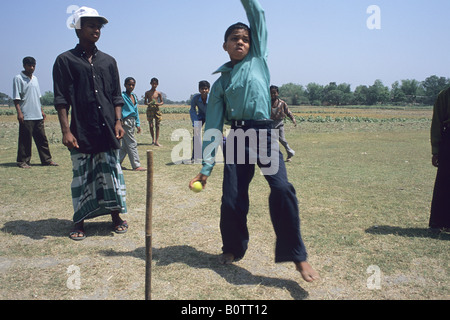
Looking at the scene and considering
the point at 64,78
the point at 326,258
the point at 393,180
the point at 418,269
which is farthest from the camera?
the point at 393,180

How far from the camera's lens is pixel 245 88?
9.68 ft

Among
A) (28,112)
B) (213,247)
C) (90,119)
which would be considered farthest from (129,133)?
(213,247)

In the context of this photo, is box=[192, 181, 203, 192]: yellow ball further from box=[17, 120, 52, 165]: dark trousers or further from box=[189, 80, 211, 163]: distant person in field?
box=[17, 120, 52, 165]: dark trousers

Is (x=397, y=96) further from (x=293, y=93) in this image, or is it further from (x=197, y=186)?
(x=197, y=186)

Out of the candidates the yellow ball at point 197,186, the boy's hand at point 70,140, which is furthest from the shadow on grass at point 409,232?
the boy's hand at point 70,140

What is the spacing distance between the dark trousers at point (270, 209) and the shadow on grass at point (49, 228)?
65.9 inches

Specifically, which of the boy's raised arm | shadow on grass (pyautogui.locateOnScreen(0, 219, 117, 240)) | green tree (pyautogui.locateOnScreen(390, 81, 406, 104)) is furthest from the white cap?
green tree (pyautogui.locateOnScreen(390, 81, 406, 104))

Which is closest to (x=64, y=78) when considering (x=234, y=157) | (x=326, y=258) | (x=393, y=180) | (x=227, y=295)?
(x=234, y=157)

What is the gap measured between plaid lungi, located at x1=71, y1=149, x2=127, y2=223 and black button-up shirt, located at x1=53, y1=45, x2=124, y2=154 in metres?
0.15

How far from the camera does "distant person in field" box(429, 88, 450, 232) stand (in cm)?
402

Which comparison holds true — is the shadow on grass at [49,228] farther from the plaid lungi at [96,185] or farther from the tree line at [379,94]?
the tree line at [379,94]

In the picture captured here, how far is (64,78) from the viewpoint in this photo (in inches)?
147
